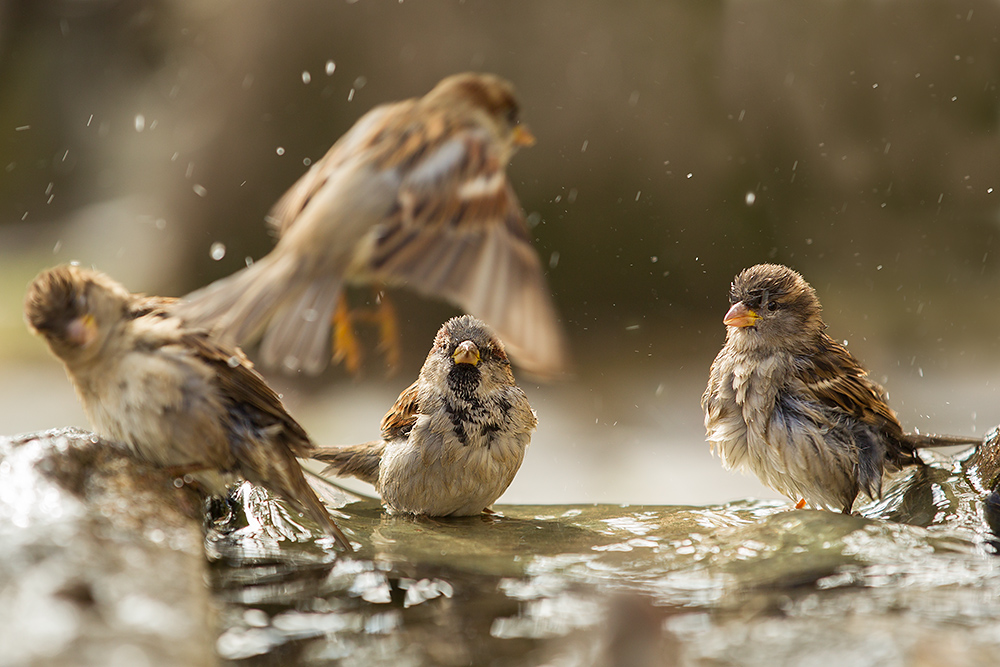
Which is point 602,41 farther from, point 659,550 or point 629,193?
point 659,550

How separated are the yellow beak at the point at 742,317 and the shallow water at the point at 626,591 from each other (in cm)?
87

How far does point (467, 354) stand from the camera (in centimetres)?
370

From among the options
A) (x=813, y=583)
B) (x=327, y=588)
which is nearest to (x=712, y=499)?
(x=813, y=583)

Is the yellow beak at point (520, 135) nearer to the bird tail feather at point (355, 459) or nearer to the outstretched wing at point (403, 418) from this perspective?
the outstretched wing at point (403, 418)

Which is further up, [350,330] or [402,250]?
[402,250]

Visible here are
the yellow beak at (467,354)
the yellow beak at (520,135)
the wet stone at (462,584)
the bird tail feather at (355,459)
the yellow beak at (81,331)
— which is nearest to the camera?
the wet stone at (462,584)

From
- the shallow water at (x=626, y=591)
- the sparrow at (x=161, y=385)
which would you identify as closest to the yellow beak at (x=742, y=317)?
the shallow water at (x=626, y=591)

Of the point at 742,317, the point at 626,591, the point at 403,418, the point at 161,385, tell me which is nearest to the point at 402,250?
the point at 161,385

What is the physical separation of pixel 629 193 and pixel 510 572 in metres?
5.74

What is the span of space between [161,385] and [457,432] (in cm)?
124

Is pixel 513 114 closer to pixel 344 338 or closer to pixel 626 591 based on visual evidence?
pixel 344 338

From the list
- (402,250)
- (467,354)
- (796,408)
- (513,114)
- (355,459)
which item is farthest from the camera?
(355,459)

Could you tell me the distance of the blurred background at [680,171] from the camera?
7801mm

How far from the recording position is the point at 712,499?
19.8 feet
